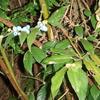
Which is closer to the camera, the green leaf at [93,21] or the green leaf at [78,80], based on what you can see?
the green leaf at [78,80]

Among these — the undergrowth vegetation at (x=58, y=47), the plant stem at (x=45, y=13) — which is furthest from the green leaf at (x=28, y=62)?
the plant stem at (x=45, y=13)

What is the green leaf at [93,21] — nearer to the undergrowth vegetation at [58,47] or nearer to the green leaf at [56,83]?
the undergrowth vegetation at [58,47]

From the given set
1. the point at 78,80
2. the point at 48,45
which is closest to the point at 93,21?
the point at 48,45

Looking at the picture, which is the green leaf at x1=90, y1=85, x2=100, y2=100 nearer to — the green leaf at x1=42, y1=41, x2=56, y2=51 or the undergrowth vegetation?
the undergrowth vegetation

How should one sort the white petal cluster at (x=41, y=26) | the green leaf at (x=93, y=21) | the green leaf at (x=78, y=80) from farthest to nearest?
the green leaf at (x=93, y=21)
the white petal cluster at (x=41, y=26)
the green leaf at (x=78, y=80)

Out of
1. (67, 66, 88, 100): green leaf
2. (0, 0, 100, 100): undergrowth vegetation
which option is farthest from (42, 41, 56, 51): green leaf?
(67, 66, 88, 100): green leaf

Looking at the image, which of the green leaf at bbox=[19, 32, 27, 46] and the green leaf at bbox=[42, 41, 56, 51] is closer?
the green leaf at bbox=[19, 32, 27, 46]

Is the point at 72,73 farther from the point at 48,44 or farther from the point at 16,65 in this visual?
the point at 16,65

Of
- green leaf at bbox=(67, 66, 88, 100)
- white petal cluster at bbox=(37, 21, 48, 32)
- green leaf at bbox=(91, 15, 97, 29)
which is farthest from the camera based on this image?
green leaf at bbox=(91, 15, 97, 29)

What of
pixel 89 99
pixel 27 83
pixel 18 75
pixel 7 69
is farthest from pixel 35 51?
pixel 18 75
